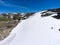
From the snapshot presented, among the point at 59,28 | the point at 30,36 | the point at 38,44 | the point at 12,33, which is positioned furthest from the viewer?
the point at 12,33

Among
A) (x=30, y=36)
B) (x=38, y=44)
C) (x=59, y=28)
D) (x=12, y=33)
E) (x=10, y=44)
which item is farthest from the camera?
(x=12, y=33)

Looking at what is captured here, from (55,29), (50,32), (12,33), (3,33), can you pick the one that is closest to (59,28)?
(55,29)

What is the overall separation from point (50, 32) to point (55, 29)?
109 centimetres

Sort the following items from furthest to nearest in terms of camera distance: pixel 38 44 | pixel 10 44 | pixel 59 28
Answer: pixel 59 28 < pixel 10 44 < pixel 38 44

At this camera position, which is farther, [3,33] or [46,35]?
[3,33]

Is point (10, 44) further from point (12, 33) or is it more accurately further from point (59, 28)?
point (59, 28)

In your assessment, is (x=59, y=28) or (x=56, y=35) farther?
(x=59, y=28)

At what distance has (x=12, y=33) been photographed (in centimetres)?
1758

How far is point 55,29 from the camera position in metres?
16.0

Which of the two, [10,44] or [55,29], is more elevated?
[55,29]

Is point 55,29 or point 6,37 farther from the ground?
point 55,29

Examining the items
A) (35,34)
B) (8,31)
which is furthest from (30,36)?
(8,31)

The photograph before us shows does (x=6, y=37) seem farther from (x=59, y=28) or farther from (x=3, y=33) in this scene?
(x=59, y=28)

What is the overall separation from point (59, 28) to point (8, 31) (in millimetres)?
7534
